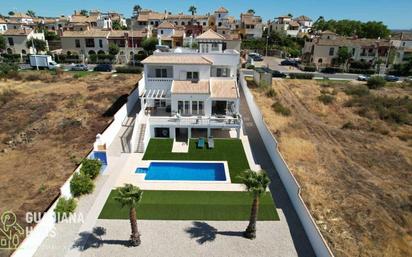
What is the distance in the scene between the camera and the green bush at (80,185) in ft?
67.5

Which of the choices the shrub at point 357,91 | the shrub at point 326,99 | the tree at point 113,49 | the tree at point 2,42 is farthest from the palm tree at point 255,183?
the tree at point 2,42

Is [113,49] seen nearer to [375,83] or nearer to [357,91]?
[357,91]

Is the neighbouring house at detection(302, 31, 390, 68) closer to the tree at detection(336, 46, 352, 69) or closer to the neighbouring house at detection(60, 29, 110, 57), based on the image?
the tree at detection(336, 46, 352, 69)

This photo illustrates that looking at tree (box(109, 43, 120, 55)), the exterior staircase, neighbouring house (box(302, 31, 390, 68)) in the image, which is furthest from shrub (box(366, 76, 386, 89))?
tree (box(109, 43, 120, 55))

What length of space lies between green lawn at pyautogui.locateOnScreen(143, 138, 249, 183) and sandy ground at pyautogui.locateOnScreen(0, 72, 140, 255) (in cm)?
693

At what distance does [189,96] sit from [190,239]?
17629 millimetres

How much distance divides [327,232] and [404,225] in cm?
606

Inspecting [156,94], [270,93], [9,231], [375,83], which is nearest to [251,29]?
[375,83]

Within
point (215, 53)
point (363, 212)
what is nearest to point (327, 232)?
point (363, 212)

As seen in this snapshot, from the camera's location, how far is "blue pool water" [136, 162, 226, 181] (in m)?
24.4

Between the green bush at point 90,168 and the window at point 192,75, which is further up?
the window at point 192,75

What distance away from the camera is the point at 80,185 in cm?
2075

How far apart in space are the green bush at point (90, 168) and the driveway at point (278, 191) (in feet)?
45.9

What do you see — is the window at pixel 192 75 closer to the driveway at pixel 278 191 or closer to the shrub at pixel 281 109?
the driveway at pixel 278 191
